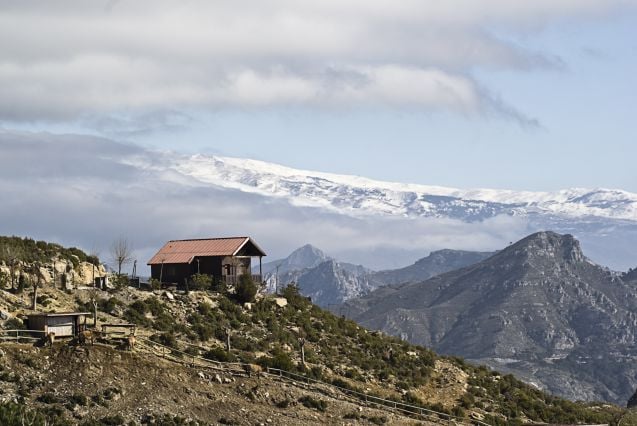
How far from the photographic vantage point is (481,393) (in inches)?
4641

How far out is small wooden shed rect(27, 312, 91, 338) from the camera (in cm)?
8731

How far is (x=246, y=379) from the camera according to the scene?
90562 mm

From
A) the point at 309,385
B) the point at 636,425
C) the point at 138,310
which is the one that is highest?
the point at 138,310

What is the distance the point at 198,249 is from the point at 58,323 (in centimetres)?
4420

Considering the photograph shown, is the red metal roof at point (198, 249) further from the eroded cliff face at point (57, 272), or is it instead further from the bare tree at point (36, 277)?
the bare tree at point (36, 277)

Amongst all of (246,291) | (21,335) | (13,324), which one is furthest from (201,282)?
(21,335)

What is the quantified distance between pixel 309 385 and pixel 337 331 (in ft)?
97.7

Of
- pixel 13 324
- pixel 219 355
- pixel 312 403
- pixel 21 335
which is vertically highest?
pixel 13 324

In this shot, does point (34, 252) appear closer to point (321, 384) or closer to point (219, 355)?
point (219, 355)

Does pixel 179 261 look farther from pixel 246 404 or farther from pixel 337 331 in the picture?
pixel 246 404

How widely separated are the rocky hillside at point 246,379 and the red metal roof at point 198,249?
9.07 meters

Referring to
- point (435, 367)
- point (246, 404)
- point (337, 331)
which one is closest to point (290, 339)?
point (337, 331)

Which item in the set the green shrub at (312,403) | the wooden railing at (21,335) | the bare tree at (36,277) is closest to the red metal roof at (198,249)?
the bare tree at (36,277)

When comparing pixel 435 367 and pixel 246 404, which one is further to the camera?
pixel 435 367
